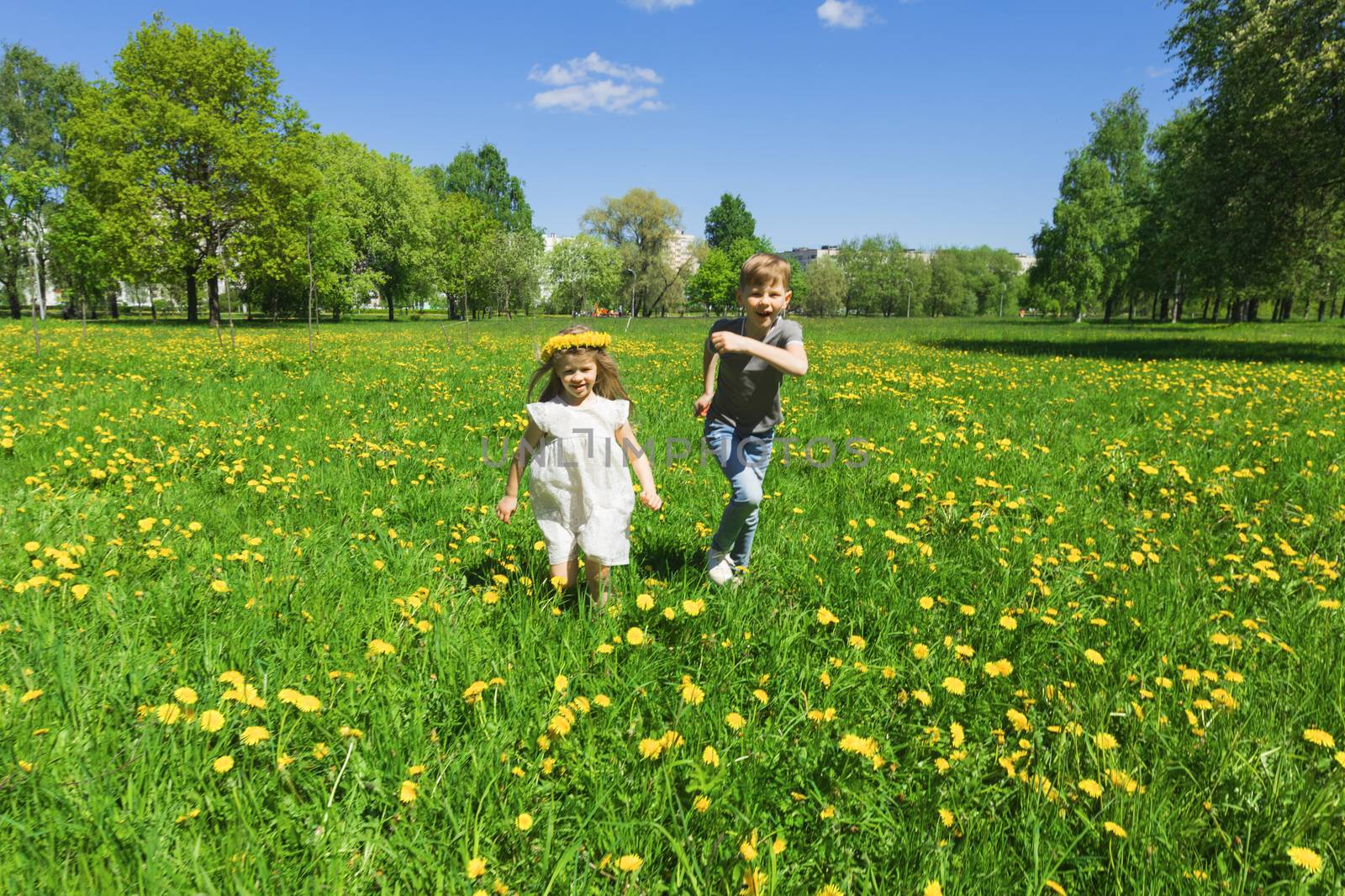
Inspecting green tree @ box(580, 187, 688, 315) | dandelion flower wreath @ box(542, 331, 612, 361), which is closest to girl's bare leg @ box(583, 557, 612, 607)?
dandelion flower wreath @ box(542, 331, 612, 361)

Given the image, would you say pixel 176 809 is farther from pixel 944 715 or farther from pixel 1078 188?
pixel 1078 188

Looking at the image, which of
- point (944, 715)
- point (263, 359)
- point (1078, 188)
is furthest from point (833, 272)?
point (944, 715)

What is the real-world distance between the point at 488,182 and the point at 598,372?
74.7 m

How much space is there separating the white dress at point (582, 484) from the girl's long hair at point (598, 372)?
0.20 meters

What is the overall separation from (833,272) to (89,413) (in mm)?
97767

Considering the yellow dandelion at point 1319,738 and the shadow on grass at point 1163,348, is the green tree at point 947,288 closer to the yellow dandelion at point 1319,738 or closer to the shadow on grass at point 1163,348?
the shadow on grass at point 1163,348

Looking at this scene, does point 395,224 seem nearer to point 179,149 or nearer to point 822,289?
point 179,149

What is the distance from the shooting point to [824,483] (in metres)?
5.55

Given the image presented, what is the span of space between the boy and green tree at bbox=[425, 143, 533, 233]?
69.8 m

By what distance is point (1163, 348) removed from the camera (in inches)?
737

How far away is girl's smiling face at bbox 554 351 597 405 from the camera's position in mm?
3297

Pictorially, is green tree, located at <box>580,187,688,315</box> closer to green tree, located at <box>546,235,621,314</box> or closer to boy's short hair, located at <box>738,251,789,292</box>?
green tree, located at <box>546,235,621,314</box>

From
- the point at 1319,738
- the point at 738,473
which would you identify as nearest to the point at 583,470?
the point at 738,473

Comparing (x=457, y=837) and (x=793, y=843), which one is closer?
(x=457, y=837)
